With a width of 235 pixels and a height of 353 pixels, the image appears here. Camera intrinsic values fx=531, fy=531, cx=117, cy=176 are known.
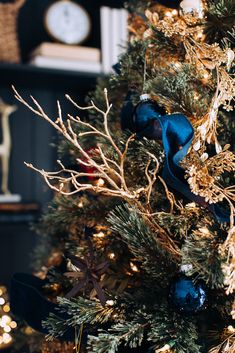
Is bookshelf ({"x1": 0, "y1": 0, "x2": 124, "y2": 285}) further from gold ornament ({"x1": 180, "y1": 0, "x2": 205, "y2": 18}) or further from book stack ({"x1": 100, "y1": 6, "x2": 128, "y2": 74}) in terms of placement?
gold ornament ({"x1": 180, "y1": 0, "x2": 205, "y2": 18})

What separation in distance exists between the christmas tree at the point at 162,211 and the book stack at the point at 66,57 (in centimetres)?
95

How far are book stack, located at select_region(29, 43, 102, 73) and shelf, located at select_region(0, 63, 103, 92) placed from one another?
0.05ft

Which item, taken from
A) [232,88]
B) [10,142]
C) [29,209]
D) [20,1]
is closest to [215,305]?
[232,88]

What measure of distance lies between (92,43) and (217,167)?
4.58ft

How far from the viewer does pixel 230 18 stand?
0.62 meters

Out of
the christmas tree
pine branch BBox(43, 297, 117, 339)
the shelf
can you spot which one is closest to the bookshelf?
the shelf

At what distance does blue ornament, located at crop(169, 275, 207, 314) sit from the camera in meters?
0.53

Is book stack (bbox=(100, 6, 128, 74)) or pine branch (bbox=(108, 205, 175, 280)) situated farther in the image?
book stack (bbox=(100, 6, 128, 74))

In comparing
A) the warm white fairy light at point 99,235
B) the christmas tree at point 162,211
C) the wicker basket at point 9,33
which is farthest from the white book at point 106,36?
the warm white fairy light at point 99,235

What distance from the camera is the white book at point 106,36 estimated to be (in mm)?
1784

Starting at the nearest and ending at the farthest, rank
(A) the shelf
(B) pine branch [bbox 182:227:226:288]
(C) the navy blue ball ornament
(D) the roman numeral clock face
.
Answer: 1. (B) pine branch [bbox 182:227:226:288]
2. (C) the navy blue ball ornament
3. (A) the shelf
4. (D) the roman numeral clock face

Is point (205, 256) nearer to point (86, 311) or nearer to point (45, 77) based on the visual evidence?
point (86, 311)

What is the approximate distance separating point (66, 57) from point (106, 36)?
0.61 ft

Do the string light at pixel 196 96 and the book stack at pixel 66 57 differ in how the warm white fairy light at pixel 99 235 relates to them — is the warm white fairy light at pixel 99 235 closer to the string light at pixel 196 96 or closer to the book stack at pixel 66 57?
the string light at pixel 196 96
